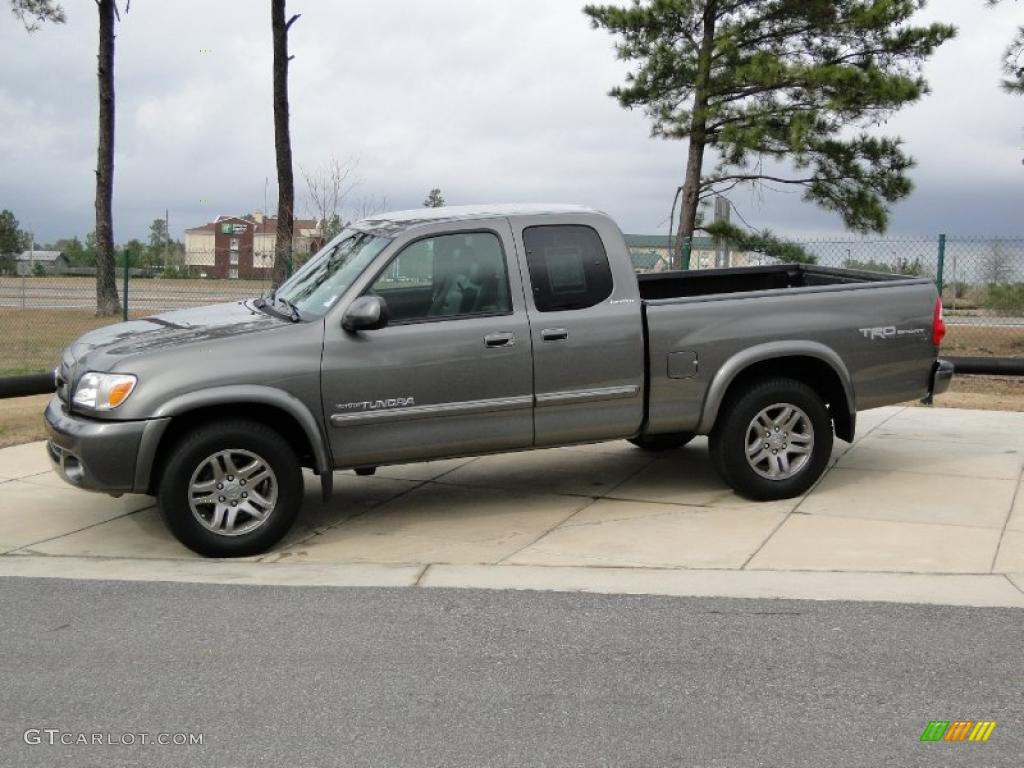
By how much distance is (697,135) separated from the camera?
868 inches

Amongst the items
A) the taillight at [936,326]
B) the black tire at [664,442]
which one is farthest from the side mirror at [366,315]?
the taillight at [936,326]

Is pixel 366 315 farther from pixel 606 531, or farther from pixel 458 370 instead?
pixel 606 531

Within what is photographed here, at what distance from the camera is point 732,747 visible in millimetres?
4406

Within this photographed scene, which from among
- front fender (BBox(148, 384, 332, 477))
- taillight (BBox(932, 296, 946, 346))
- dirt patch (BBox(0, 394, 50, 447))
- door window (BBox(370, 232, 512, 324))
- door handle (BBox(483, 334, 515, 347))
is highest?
door window (BBox(370, 232, 512, 324))

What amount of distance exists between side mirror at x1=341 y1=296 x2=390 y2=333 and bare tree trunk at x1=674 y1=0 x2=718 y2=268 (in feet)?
42.7

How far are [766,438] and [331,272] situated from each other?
10.0 ft

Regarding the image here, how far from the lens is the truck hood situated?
722cm

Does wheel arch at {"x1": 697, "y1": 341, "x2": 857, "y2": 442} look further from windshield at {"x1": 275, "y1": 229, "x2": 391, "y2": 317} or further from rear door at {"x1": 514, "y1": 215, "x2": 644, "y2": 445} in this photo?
windshield at {"x1": 275, "y1": 229, "x2": 391, "y2": 317}

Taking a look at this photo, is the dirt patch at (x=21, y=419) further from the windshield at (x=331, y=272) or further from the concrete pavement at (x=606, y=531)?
the windshield at (x=331, y=272)

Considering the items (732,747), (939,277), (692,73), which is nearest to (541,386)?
(732,747)

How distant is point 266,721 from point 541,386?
3.53 m

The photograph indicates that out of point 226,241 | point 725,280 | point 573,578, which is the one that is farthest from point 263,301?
point 226,241

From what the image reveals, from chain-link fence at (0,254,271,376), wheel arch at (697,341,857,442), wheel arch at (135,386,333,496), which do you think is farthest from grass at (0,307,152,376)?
wheel arch at (697,341,857,442)

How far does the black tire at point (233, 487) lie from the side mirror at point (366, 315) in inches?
30.5
